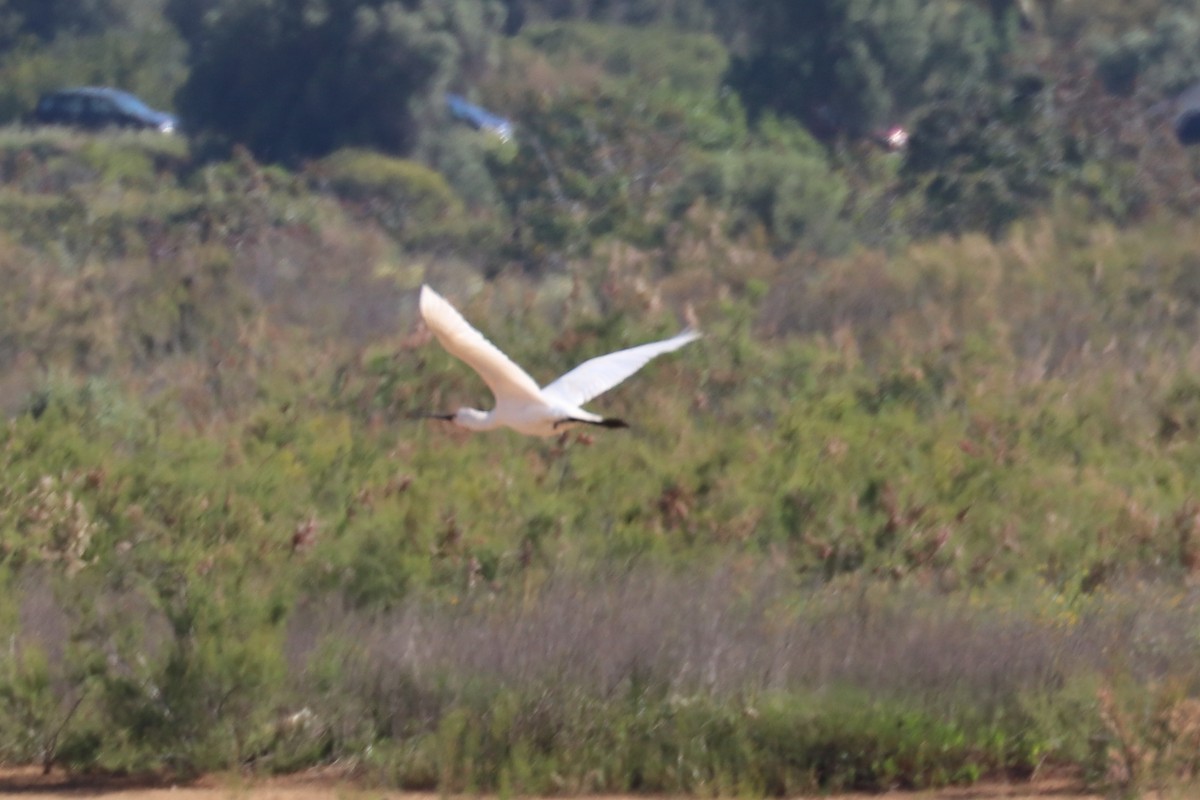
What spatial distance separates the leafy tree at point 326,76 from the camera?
40344 millimetres

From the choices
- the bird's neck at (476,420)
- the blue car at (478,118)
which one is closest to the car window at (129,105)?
the blue car at (478,118)

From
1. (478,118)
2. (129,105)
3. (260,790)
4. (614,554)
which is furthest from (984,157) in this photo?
(260,790)

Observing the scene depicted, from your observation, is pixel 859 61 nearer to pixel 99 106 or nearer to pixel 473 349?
pixel 99 106

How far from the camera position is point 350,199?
35625 millimetres

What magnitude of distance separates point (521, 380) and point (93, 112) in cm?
3554

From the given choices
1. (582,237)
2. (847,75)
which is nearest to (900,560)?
(582,237)

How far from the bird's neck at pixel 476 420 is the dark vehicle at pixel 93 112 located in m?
34.0

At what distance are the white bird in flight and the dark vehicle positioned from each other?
3420 cm

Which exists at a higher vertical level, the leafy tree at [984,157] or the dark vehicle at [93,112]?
the dark vehicle at [93,112]

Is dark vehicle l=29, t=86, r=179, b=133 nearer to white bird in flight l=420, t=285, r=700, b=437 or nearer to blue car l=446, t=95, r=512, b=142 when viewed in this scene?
blue car l=446, t=95, r=512, b=142

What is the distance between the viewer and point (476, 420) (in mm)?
10039

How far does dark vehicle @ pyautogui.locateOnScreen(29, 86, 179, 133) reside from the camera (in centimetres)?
4294

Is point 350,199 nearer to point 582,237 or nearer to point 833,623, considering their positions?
point 582,237

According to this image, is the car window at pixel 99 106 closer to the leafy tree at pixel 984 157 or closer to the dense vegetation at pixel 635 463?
the dense vegetation at pixel 635 463
